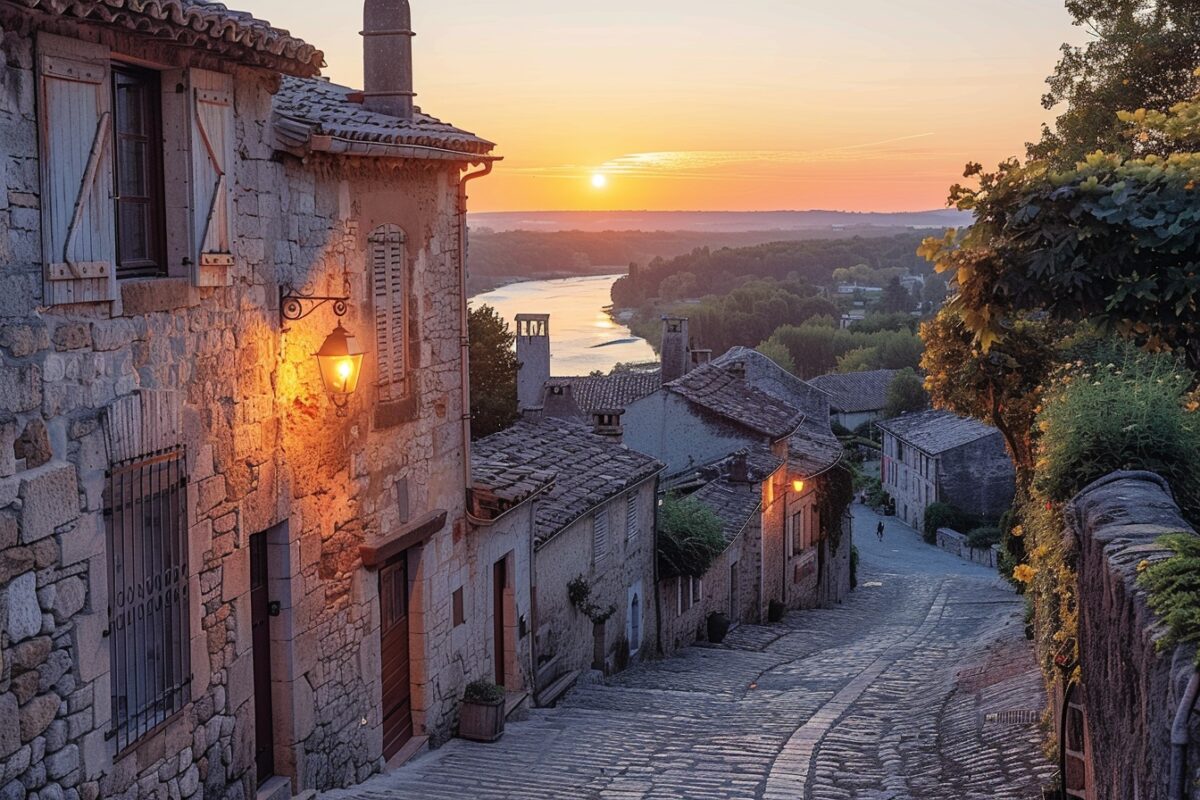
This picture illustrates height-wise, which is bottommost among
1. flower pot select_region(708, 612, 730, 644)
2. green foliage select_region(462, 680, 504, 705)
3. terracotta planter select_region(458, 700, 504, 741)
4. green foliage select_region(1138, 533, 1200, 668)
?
flower pot select_region(708, 612, 730, 644)

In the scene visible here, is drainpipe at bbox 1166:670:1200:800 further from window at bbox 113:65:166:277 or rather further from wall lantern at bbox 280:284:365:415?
wall lantern at bbox 280:284:365:415

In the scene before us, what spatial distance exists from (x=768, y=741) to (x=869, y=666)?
24.3ft

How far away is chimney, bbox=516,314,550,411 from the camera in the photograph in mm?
29875

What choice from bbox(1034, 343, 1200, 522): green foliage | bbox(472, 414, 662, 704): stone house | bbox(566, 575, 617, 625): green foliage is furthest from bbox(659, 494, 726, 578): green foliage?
bbox(1034, 343, 1200, 522): green foliage

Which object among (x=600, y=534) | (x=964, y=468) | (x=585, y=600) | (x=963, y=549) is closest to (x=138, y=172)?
(x=585, y=600)

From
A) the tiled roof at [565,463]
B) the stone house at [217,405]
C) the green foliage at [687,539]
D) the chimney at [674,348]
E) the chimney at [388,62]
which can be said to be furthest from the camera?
the chimney at [674,348]

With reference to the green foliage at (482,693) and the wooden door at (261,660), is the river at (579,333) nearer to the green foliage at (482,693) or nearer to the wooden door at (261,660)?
the green foliage at (482,693)

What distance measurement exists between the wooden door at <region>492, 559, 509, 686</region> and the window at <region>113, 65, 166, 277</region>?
23.1ft

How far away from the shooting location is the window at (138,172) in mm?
7113

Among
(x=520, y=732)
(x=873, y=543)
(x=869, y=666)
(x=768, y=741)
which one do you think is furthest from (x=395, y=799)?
(x=873, y=543)

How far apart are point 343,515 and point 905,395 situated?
6911 cm

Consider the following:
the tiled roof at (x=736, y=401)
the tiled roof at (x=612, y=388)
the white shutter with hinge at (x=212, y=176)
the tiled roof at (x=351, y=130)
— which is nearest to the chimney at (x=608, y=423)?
the tiled roof at (x=736, y=401)

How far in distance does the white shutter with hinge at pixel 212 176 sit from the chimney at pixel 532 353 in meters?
21.6

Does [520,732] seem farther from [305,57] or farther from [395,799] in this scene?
[305,57]
